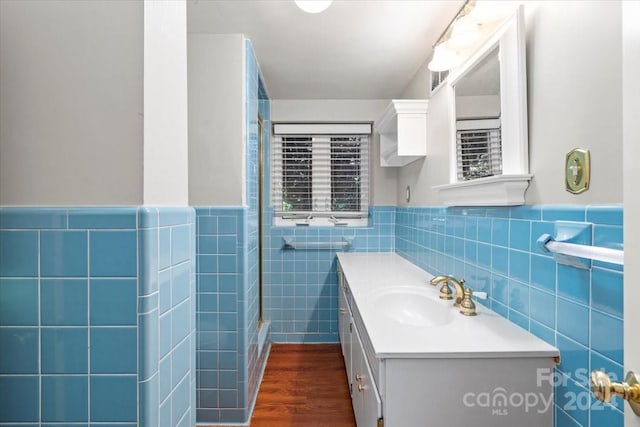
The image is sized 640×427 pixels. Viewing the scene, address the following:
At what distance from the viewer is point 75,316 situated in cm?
73

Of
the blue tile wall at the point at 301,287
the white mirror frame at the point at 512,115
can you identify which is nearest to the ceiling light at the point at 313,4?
the white mirror frame at the point at 512,115

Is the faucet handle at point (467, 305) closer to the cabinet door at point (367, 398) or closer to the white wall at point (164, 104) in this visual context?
the cabinet door at point (367, 398)

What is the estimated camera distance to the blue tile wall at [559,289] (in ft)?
2.74

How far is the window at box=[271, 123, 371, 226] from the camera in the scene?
10.8 feet

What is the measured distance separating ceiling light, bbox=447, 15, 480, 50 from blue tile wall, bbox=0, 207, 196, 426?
1.53 meters

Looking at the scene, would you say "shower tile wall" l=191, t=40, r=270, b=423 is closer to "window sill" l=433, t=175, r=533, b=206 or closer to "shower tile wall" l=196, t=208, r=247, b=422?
"shower tile wall" l=196, t=208, r=247, b=422

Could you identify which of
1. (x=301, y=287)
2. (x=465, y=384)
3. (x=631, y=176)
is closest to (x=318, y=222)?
(x=301, y=287)

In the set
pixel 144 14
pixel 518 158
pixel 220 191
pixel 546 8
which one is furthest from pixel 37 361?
pixel 546 8

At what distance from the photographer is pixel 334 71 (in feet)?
8.39

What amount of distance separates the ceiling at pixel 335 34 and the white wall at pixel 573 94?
739 millimetres

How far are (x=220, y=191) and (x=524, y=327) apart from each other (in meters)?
1.65

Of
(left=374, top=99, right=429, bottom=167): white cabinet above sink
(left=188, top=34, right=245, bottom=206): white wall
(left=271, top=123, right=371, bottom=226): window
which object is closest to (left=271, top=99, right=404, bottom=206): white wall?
(left=271, top=123, right=371, bottom=226): window

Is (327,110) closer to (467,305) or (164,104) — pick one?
(467,305)

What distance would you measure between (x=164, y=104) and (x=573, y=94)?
1140 millimetres
